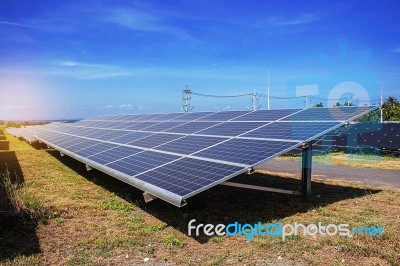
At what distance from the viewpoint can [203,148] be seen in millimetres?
10336

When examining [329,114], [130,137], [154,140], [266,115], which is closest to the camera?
[329,114]

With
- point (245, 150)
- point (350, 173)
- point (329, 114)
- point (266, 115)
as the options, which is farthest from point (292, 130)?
point (350, 173)

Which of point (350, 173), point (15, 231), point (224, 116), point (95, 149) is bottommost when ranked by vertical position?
point (350, 173)

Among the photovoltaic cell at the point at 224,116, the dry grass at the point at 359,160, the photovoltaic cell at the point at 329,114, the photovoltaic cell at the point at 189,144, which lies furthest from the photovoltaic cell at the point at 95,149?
the dry grass at the point at 359,160

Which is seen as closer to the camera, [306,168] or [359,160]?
[306,168]

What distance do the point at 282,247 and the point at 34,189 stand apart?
8973 mm

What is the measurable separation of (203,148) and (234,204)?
1.86m

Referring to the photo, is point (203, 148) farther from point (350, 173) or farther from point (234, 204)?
point (350, 173)

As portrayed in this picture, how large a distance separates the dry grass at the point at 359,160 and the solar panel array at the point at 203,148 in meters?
6.75

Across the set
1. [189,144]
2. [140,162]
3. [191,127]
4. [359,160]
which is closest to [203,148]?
[189,144]

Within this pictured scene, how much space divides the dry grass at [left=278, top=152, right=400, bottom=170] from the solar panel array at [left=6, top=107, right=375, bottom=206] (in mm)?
6753

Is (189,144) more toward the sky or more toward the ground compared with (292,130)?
more toward the ground

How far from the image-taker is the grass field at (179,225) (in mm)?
6766

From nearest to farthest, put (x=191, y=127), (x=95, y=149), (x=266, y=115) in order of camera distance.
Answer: (x=266, y=115) < (x=95, y=149) < (x=191, y=127)
